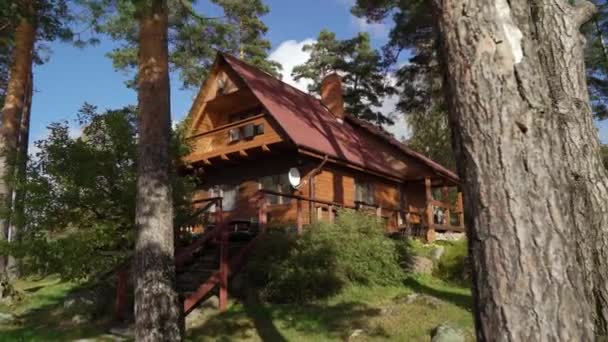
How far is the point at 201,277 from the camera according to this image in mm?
10883

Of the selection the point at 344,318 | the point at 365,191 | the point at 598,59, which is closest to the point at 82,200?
the point at 344,318

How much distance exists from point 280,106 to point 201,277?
24.6 ft

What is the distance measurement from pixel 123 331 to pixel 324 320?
3.82 metres

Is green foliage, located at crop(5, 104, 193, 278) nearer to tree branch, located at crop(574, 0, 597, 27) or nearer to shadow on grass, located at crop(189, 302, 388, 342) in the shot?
shadow on grass, located at crop(189, 302, 388, 342)

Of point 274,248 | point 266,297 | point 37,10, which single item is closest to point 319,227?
point 274,248

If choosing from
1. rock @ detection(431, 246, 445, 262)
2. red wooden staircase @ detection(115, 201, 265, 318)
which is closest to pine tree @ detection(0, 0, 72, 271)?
red wooden staircase @ detection(115, 201, 265, 318)

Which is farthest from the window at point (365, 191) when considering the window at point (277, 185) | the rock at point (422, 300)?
the rock at point (422, 300)

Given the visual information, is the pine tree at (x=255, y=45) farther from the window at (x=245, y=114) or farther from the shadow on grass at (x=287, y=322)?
the shadow on grass at (x=287, y=322)

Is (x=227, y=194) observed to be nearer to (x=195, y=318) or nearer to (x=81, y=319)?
(x=81, y=319)

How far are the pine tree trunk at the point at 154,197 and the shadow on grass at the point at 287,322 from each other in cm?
164

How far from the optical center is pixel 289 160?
16.0m

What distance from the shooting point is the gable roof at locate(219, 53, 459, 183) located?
15.5 metres

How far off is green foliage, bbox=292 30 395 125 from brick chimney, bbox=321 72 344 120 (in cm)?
1034

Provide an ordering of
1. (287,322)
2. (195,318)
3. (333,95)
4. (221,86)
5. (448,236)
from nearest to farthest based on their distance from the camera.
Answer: (287,322) < (195,318) < (221,86) < (448,236) < (333,95)
